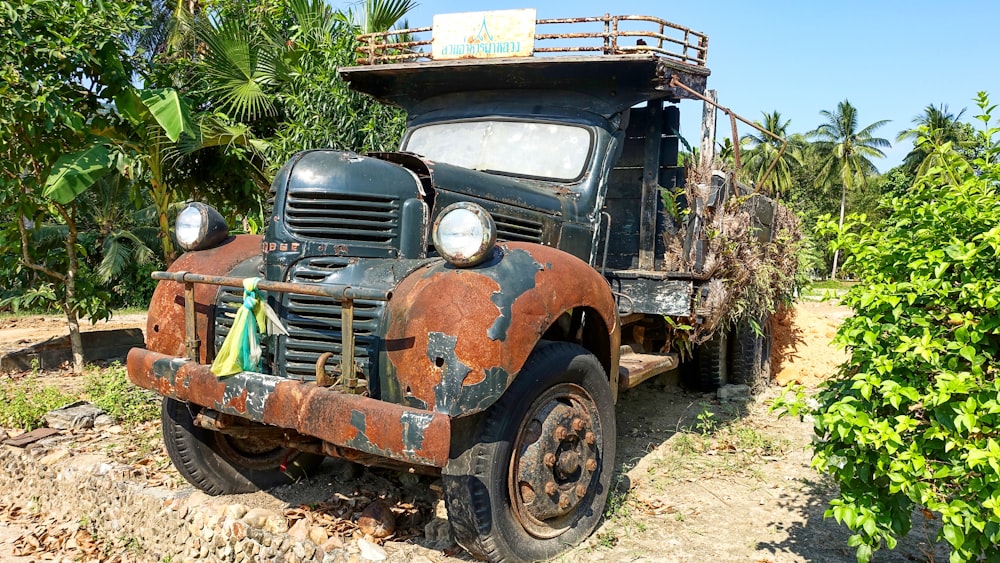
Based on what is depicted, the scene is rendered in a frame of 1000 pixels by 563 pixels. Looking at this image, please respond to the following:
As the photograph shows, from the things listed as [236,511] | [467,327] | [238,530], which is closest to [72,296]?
[236,511]

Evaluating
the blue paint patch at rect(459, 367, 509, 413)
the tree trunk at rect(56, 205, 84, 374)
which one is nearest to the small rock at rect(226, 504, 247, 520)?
the blue paint patch at rect(459, 367, 509, 413)

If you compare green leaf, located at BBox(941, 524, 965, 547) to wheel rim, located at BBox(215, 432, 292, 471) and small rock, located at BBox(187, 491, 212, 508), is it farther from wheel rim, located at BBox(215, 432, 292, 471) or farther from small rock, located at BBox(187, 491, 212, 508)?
small rock, located at BBox(187, 491, 212, 508)

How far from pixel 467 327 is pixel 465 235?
406 mm

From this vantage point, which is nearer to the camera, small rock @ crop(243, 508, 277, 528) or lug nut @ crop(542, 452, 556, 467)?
lug nut @ crop(542, 452, 556, 467)

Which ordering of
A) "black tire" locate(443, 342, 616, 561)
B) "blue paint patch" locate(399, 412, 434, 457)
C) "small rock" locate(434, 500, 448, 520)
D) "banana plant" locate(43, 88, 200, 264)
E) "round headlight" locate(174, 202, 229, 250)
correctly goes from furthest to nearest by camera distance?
"banana plant" locate(43, 88, 200, 264) < "round headlight" locate(174, 202, 229, 250) < "small rock" locate(434, 500, 448, 520) < "black tire" locate(443, 342, 616, 561) < "blue paint patch" locate(399, 412, 434, 457)

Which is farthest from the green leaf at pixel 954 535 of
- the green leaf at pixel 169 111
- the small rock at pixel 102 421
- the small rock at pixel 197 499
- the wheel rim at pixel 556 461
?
the green leaf at pixel 169 111

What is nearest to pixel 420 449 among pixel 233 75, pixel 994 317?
pixel 994 317

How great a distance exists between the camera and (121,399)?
6008 mm

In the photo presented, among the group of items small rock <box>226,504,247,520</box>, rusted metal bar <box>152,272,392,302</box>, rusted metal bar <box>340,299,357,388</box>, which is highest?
rusted metal bar <box>152,272,392,302</box>

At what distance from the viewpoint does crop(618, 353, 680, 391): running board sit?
435 cm

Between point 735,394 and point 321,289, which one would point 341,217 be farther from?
point 735,394

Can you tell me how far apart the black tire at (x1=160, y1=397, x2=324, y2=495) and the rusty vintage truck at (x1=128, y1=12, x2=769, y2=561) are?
0.01 metres

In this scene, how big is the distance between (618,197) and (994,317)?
3359 mm

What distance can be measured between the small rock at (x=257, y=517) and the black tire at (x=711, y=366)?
4.07 m
